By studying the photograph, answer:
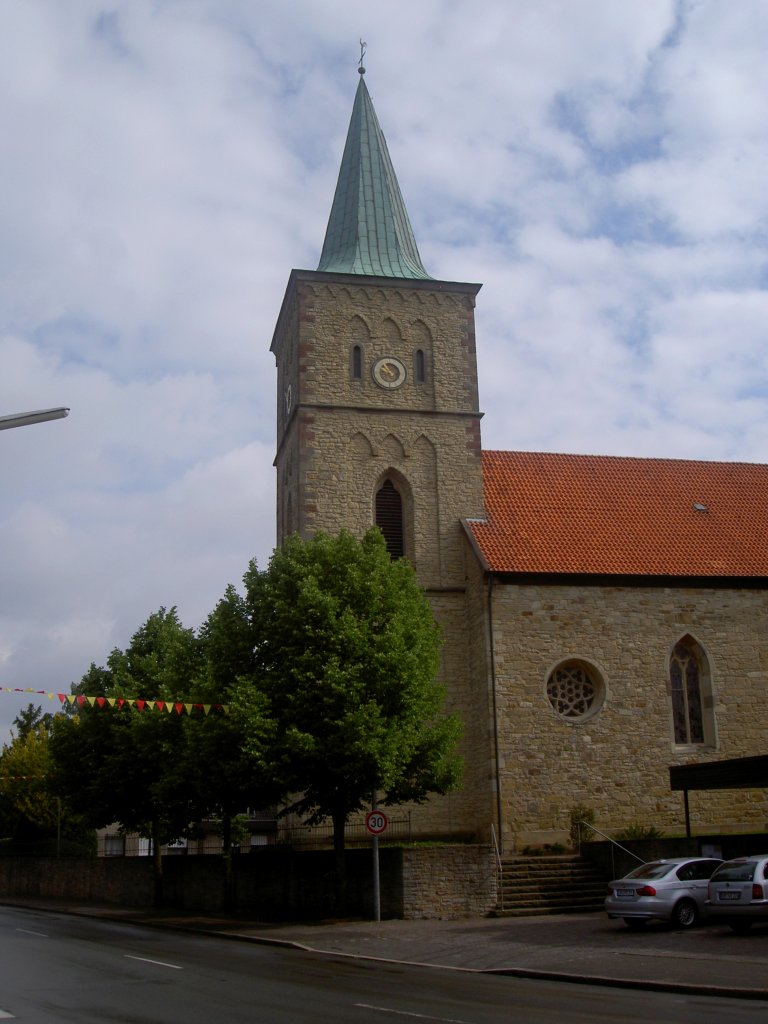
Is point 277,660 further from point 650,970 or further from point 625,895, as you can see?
point 650,970

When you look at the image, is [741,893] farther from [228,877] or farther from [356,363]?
Answer: [356,363]

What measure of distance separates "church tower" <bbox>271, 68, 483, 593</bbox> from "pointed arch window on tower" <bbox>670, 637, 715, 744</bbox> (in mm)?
6508

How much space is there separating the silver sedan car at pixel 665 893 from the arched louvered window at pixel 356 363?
16.6 m

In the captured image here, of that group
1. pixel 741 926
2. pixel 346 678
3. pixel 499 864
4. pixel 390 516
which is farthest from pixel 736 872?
pixel 390 516

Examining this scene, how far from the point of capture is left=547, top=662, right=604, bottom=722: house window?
27.8 m

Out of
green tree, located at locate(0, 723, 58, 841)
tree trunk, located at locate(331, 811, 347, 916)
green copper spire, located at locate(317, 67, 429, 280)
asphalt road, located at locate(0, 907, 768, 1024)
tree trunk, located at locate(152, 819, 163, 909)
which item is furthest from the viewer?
green tree, located at locate(0, 723, 58, 841)

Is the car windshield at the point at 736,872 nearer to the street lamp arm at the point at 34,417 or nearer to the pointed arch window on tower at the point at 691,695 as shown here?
the pointed arch window on tower at the point at 691,695

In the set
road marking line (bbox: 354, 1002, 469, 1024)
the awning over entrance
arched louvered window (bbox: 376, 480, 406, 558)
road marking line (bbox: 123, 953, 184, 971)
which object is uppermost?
arched louvered window (bbox: 376, 480, 406, 558)

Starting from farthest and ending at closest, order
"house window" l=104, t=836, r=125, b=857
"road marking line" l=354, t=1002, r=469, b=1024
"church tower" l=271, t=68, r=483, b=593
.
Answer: "house window" l=104, t=836, r=125, b=857 < "church tower" l=271, t=68, r=483, b=593 < "road marking line" l=354, t=1002, r=469, b=1024

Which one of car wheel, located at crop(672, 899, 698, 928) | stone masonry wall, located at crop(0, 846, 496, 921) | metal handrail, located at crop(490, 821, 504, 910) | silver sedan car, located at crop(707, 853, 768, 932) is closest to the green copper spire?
metal handrail, located at crop(490, 821, 504, 910)

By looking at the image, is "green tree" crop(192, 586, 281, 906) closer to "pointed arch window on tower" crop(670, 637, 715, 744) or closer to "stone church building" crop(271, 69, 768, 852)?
"stone church building" crop(271, 69, 768, 852)

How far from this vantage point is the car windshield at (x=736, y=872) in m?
18.0

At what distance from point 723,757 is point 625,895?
9.59 m

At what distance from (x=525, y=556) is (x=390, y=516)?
4.23m
